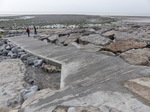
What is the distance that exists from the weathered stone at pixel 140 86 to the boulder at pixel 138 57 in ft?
3.82

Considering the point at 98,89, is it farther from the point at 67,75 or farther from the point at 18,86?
the point at 18,86

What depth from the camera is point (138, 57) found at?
4.97 meters

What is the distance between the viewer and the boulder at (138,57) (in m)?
4.71

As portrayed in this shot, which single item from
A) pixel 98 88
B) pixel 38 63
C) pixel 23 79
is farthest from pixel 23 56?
pixel 98 88

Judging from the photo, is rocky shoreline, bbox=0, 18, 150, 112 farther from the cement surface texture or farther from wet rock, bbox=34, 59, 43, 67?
the cement surface texture

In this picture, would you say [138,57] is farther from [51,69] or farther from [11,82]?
[11,82]

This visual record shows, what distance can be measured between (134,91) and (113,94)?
1.25 feet

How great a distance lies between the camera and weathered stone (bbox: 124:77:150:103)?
303 centimetres

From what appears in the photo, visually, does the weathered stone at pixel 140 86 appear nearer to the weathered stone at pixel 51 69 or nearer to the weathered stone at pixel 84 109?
the weathered stone at pixel 84 109

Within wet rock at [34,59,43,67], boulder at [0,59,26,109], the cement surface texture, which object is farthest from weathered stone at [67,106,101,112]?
wet rock at [34,59,43,67]

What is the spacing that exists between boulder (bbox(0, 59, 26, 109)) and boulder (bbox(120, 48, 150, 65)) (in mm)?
3119

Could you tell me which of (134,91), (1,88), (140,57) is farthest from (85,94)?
(1,88)

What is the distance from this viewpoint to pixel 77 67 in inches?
205

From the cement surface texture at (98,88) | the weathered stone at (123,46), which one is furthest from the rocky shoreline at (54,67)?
the cement surface texture at (98,88)
